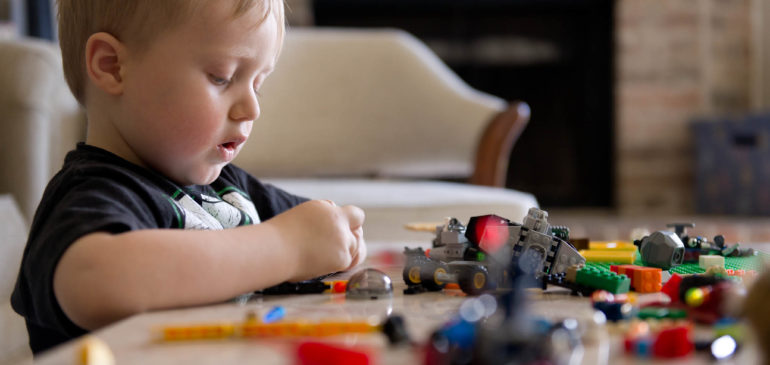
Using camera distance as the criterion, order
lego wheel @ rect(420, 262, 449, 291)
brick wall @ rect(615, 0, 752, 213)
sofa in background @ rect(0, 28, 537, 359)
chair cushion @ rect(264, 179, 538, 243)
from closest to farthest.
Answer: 1. lego wheel @ rect(420, 262, 449, 291)
2. chair cushion @ rect(264, 179, 538, 243)
3. sofa in background @ rect(0, 28, 537, 359)
4. brick wall @ rect(615, 0, 752, 213)

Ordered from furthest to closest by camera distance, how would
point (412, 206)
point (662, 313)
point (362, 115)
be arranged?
point (362, 115) < point (412, 206) < point (662, 313)

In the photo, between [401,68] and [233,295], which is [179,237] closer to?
[233,295]

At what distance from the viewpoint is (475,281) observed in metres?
0.48

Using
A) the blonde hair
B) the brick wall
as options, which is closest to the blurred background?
the brick wall

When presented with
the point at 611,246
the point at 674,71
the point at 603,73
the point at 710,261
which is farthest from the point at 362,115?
the point at 674,71

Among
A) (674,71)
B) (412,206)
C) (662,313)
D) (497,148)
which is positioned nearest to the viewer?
(662,313)

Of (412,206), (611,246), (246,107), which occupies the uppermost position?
(246,107)

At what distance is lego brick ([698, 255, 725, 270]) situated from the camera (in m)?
0.59

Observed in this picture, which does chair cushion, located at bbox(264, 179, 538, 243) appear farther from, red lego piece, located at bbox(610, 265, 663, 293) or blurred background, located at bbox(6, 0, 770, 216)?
blurred background, located at bbox(6, 0, 770, 216)

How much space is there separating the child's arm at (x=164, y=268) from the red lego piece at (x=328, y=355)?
17 cm

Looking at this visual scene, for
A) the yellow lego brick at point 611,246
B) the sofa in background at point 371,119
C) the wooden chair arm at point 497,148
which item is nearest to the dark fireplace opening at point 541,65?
the sofa in background at point 371,119

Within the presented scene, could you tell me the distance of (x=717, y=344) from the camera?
1.04 feet

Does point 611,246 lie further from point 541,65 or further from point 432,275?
point 541,65

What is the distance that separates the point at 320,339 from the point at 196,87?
297mm
